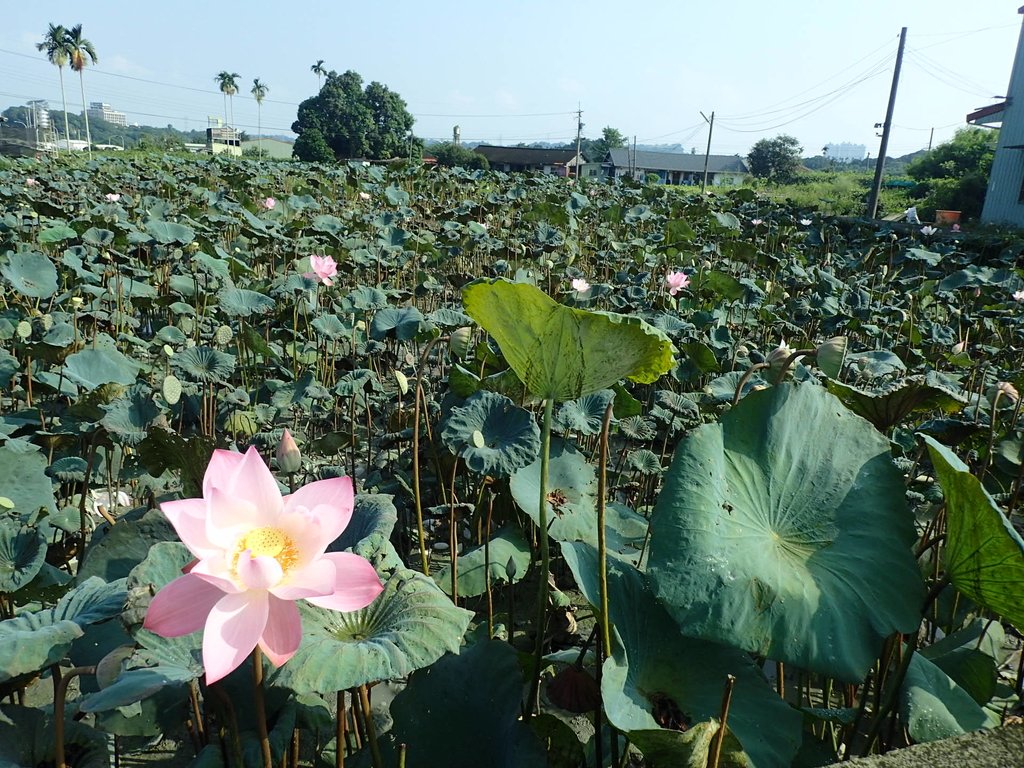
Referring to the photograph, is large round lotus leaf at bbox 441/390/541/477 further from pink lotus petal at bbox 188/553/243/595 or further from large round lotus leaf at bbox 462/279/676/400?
pink lotus petal at bbox 188/553/243/595

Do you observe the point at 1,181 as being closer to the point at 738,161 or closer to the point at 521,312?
the point at 521,312

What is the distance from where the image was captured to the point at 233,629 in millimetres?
667

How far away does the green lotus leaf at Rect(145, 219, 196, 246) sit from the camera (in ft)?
15.6

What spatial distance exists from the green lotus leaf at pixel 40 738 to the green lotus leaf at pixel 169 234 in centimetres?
418

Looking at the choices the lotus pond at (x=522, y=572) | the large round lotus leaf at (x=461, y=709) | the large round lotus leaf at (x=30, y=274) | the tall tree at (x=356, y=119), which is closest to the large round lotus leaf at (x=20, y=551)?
the lotus pond at (x=522, y=572)

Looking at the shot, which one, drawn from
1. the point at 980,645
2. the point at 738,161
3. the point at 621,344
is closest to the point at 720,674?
the point at 621,344

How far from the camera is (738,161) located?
217 ft

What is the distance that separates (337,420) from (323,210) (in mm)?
6352

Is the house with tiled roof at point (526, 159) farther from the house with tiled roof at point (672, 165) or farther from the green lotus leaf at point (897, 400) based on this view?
the green lotus leaf at point (897, 400)

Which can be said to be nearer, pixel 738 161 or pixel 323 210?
pixel 323 210

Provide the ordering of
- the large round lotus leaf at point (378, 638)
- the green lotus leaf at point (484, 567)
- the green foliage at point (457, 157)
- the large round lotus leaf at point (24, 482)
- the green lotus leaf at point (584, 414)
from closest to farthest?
the large round lotus leaf at point (378, 638) < the large round lotus leaf at point (24, 482) < the green lotus leaf at point (484, 567) < the green lotus leaf at point (584, 414) < the green foliage at point (457, 157)

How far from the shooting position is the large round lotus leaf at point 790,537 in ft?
3.21

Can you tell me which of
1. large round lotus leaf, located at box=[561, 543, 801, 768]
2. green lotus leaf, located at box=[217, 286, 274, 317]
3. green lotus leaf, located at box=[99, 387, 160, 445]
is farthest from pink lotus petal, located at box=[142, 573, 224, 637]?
green lotus leaf, located at box=[217, 286, 274, 317]

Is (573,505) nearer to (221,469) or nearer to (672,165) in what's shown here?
(221,469)
